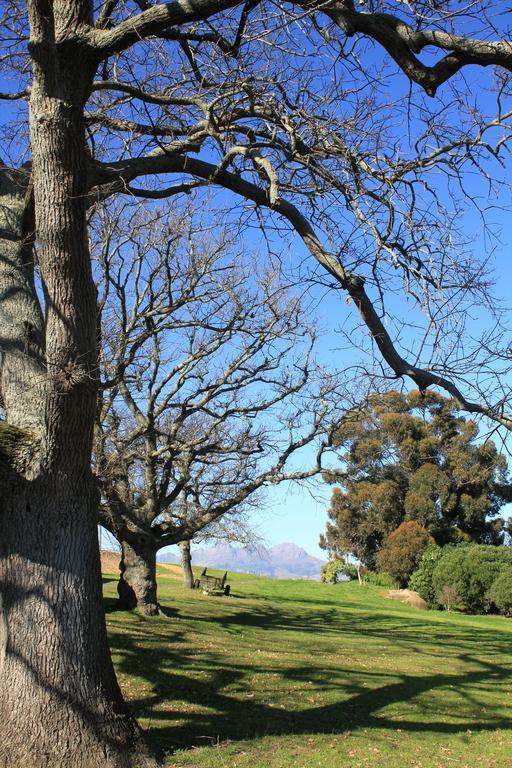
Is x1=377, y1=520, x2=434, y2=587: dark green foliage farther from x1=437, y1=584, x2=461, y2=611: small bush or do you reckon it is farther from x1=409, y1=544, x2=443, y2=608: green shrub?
x1=437, y1=584, x2=461, y2=611: small bush

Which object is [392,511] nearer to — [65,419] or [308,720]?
[308,720]

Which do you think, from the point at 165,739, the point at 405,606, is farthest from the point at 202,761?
the point at 405,606

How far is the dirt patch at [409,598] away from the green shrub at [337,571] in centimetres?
825

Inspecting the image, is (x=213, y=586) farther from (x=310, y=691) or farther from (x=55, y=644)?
(x=55, y=644)

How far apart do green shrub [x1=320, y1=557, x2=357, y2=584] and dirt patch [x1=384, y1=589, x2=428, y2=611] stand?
8248 millimetres

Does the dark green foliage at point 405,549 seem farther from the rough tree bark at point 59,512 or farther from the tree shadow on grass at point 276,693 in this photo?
the rough tree bark at point 59,512

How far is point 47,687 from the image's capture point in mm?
5422

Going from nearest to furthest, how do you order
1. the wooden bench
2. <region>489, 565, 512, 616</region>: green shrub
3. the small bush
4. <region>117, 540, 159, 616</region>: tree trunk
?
<region>117, 540, 159, 616</region>: tree trunk < the wooden bench < <region>489, 565, 512, 616</region>: green shrub < the small bush

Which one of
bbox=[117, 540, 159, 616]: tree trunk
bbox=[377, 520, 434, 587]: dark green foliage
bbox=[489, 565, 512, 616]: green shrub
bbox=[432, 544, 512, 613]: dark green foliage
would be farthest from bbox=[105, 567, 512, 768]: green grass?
bbox=[377, 520, 434, 587]: dark green foliage

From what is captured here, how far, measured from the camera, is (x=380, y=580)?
124ft

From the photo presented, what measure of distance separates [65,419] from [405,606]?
91.5 feet

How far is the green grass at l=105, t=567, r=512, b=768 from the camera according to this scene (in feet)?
23.7

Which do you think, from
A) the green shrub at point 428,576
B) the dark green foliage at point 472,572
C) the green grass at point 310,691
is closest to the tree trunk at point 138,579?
the green grass at point 310,691

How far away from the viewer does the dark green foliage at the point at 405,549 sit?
112 ft
